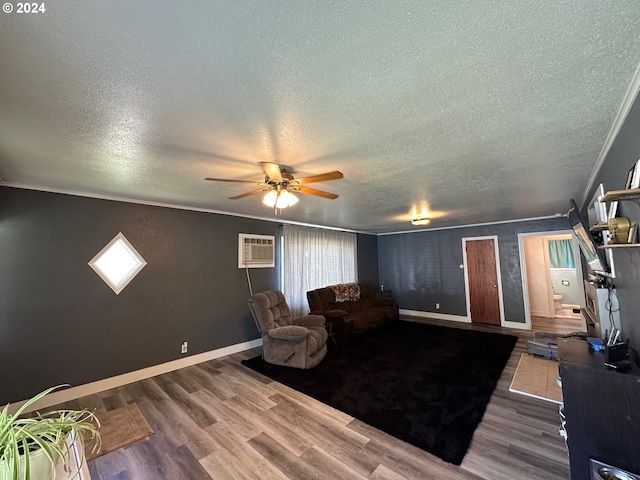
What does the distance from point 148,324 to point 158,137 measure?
9.30 feet

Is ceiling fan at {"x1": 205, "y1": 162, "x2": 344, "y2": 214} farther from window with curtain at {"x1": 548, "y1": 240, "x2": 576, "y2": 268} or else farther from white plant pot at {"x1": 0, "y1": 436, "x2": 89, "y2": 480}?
window with curtain at {"x1": 548, "y1": 240, "x2": 576, "y2": 268}

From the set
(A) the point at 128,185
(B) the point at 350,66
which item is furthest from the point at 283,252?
(B) the point at 350,66

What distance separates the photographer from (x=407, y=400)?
271 centimetres

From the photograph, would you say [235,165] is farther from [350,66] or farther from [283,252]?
[283,252]

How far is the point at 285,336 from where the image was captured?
3492mm

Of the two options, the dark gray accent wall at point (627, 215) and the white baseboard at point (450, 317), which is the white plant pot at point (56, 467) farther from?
the white baseboard at point (450, 317)

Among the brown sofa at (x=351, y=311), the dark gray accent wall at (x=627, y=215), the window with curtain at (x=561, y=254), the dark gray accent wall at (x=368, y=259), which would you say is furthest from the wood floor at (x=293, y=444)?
the window with curtain at (x=561, y=254)

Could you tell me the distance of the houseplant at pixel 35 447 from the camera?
69cm

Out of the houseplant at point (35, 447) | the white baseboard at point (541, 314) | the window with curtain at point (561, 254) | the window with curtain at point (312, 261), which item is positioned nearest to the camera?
the houseplant at point (35, 447)

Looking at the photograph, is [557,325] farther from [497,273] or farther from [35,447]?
[35,447]

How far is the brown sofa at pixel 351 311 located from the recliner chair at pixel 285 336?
0.49m

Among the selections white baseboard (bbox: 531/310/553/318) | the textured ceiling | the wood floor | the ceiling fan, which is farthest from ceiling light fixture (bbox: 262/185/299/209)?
white baseboard (bbox: 531/310/553/318)

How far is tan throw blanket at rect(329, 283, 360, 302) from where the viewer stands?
5521 millimetres

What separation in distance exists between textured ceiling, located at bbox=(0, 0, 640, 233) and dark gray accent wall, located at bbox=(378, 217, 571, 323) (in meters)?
3.66
